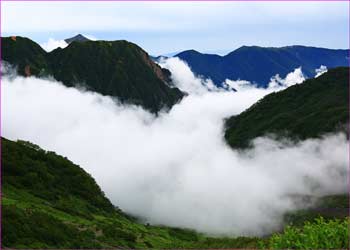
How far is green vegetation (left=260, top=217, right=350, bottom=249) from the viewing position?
17641 millimetres

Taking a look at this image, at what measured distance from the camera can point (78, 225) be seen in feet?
155

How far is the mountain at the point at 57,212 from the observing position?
36375 millimetres

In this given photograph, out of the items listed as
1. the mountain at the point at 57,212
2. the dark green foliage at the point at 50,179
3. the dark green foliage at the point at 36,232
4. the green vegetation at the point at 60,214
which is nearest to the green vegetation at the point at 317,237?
the green vegetation at the point at 60,214

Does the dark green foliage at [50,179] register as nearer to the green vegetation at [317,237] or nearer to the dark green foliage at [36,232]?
the dark green foliage at [36,232]

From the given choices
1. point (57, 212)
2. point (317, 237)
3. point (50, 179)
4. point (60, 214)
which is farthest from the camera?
point (50, 179)

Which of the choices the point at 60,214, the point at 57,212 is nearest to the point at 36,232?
the point at 60,214

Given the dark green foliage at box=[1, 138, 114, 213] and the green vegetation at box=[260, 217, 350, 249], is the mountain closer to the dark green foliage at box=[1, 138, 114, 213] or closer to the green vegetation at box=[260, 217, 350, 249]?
the dark green foliage at box=[1, 138, 114, 213]

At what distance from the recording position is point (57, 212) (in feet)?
170

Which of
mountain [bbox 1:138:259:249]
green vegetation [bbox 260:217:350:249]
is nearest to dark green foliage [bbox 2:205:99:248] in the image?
mountain [bbox 1:138:259:249]

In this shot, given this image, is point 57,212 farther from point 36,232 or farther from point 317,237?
point 317,237

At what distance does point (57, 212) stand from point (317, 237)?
126 ft

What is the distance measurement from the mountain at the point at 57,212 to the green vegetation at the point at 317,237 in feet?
49.4

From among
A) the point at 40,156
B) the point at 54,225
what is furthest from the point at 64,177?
the point at 54,225

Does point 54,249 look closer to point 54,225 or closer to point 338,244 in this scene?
point 54,225
